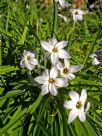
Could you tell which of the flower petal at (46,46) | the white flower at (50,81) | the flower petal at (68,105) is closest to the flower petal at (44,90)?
the white flower at (50,81)

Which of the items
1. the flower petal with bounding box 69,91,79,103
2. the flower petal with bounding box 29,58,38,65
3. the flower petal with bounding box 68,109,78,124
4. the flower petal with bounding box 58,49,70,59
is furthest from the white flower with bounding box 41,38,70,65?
the flower petal with bounding box 68,109,78,124

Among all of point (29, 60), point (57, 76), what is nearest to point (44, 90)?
point (57, 76)

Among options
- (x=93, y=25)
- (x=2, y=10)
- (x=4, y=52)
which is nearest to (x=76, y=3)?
(x=93, y=25)

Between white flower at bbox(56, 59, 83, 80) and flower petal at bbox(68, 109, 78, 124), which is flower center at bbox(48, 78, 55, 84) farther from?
flower petal at bbox(68, 109, 78, 124)

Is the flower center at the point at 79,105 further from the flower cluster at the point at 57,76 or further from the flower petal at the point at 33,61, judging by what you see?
the flower petal at the point at 33,61

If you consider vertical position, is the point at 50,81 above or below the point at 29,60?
below

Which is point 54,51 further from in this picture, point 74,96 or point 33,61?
point 74,96

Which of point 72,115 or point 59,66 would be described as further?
point 59,66
